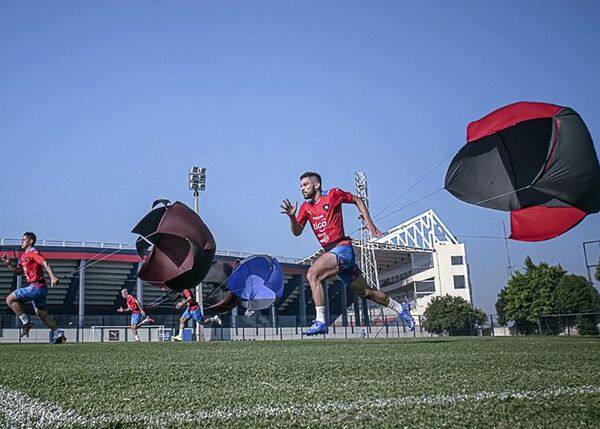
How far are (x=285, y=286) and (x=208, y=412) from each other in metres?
52.7

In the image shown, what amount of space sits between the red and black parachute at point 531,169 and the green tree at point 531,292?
37.7 m

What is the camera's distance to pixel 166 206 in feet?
50.6

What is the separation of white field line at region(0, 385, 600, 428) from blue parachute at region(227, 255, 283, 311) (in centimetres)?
2258

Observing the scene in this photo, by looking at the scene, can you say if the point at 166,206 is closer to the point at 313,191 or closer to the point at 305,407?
the point at 313,191

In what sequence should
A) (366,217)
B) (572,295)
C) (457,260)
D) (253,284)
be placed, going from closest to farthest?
(366,217) → (253,284) → (572,295) → (457,260)

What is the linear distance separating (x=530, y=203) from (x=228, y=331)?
97.5 feet

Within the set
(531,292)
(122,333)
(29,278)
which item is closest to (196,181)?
(122,333)

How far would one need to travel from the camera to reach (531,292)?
4653 cm

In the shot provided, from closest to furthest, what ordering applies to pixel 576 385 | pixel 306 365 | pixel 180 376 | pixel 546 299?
pixel 576 385 → pixel 180 376 → pixel 306 365 → pixel 546 299

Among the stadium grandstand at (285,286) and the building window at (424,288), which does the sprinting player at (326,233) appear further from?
the building window at (424,288)

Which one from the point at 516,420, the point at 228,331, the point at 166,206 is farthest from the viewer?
the point at 228,331

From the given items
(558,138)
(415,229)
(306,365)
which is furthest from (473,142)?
(415,229)

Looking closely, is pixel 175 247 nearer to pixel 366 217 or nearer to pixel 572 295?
pixel 366 217

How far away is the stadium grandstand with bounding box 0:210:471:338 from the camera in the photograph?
39.1 metres
